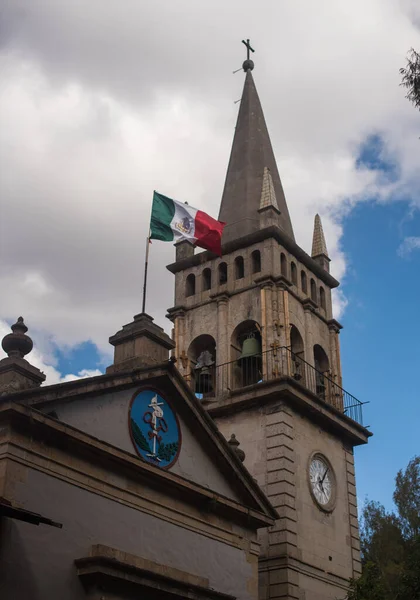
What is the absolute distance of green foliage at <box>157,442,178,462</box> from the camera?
2091 cm

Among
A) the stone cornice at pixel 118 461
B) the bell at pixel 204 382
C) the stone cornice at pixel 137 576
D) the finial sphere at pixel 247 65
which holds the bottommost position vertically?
the stone cornice at pixel 137 576

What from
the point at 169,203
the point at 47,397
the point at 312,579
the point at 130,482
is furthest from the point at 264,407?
the point at 47,397

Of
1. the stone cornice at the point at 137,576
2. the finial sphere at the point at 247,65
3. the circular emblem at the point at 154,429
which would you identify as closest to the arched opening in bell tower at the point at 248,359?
the circular emblem at the point at 154,429

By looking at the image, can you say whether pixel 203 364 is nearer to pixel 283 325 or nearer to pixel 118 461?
pixel 283 325

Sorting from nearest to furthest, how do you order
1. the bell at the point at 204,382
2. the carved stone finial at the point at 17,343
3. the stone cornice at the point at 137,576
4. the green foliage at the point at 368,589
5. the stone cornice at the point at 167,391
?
the stone cornice at the point at 137,576 → the stone cornice at the point at 167,391 → the carved stone finial at the point at 17,343 → the green foliage at the point at 368,589 → the bell at the point at 204,382

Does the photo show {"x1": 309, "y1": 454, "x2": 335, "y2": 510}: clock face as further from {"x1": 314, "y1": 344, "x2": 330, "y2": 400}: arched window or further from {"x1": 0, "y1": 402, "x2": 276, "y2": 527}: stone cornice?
{"x1": 0, "y1": 402, "x2": 276, "y2": 527}: stone cornice

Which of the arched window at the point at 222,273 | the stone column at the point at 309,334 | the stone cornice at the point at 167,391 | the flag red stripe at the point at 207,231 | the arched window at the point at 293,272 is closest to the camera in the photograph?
the stone cornice at the point at 167,391

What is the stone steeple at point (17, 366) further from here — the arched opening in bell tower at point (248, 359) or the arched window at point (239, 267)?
the arched window at point (239, 267)

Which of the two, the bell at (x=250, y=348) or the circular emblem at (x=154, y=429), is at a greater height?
the bell at (x=250, y=348)

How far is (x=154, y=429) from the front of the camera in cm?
2100

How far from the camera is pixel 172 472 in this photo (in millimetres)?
20734

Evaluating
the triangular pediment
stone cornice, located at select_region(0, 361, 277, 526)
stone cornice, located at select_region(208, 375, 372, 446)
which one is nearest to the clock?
stone cornice, located at select_region(208, 375, 372, 446)

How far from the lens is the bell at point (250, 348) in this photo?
3025 centimetres

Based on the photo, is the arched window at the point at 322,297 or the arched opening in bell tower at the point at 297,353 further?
the arched window at the point at 322,297
